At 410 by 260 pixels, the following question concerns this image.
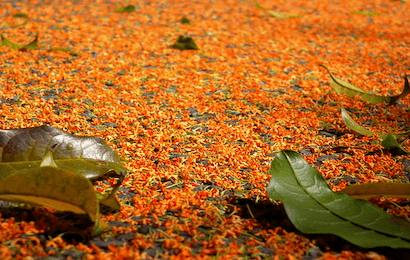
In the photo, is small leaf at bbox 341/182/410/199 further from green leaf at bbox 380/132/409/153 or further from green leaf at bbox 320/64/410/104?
green leaf at bbox 320/64/410/104

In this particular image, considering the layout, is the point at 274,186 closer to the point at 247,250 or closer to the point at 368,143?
the point at 247,250

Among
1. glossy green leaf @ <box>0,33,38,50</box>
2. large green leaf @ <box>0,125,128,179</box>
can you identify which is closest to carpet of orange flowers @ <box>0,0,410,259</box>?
glossy green leaf @ <box>0,33,38,50</box>

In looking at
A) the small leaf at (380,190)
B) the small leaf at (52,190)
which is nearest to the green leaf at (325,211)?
the small leaf at (380,190)

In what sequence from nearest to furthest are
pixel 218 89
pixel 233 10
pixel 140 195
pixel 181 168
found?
pixel 140 195 < pixel 181 168 < pixel 218 89 < pixel 233 10

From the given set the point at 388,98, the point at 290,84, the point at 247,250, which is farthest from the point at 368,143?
the point at 247,250

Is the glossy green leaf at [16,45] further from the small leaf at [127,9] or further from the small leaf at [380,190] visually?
the small leaf at [380,190]

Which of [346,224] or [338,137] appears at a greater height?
[346,224]
